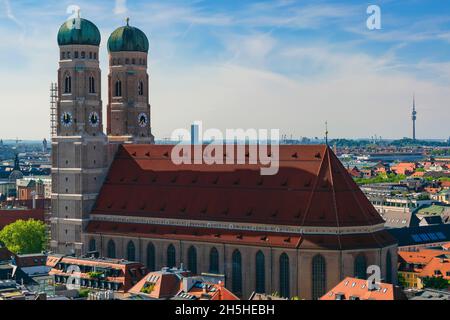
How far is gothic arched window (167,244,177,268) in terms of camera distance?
11500 cm

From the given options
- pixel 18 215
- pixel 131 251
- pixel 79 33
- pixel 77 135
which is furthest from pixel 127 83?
pixel 18 215

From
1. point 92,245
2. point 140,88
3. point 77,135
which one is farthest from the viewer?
point 140,88

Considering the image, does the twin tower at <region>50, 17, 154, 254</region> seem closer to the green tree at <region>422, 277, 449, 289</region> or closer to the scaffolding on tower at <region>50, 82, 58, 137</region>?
the scaffolding on tower at <region>50, 82, 58, 137</region>

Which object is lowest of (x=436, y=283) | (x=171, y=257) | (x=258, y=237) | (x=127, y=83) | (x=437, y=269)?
(x=436, y=283)

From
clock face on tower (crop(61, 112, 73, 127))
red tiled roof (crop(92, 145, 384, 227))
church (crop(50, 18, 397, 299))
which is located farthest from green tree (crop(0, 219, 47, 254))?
clock face on tower (crop(61, 112, 73, 127))

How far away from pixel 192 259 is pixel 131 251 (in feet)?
34.9

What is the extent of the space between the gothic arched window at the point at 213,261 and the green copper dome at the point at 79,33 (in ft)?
122

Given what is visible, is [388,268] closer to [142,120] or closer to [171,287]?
[171,287]

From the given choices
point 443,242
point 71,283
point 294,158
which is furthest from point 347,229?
point 443,242

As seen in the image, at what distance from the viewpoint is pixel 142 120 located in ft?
447

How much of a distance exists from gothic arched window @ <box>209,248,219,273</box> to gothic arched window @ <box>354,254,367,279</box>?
59.8 ft

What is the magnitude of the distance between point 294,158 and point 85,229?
3342 centimetres

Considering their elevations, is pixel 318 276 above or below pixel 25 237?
below
